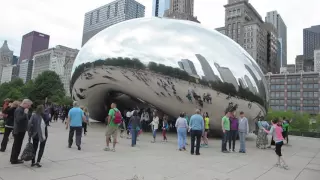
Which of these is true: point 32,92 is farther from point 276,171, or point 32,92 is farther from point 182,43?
point 276,171

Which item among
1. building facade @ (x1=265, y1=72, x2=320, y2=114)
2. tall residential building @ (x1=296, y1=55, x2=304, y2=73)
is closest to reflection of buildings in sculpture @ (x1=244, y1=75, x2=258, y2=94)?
building facade @ (x1=265, y1=72, x2=320, y2=114)

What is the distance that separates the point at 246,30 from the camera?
130 m

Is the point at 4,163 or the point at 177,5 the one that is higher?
the point at 177,5

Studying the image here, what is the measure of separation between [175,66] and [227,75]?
8.36 ft

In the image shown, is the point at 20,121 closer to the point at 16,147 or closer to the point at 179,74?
the point at 16,147

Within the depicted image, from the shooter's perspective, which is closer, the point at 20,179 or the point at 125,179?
the point at 20,179

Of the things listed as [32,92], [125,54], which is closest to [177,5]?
[32,92]

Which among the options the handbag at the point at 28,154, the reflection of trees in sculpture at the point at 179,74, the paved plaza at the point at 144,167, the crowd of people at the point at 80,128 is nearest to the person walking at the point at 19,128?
the crowd of people at the point at 80,128

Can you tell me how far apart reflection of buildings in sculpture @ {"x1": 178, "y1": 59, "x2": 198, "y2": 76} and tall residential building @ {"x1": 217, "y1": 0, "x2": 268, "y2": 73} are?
122 metres

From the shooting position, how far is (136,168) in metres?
6.43

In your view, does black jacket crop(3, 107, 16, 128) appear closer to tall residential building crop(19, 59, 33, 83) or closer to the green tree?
the green tree

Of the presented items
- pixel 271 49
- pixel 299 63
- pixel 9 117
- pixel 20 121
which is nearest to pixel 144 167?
pixel 20 121

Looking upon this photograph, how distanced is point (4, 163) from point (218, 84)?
9413 mm

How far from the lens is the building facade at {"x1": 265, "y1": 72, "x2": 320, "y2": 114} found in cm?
10538
